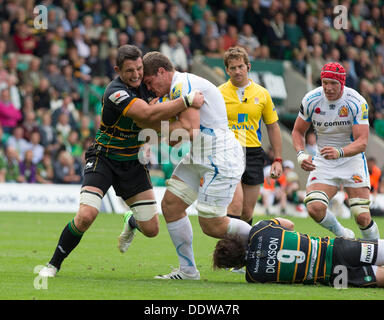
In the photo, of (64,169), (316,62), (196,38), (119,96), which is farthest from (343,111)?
(316,62)

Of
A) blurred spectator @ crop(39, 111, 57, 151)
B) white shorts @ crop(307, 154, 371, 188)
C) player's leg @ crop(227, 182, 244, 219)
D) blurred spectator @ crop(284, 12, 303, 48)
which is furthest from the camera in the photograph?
blurred spectator @ crop(284, 12, 303, 48)

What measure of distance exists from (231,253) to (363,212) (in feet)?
9.27

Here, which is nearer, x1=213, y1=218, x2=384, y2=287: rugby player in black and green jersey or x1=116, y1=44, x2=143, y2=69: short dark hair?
x1=213, y1=218, x2=384, y2=287: rugby player in black and green jersey

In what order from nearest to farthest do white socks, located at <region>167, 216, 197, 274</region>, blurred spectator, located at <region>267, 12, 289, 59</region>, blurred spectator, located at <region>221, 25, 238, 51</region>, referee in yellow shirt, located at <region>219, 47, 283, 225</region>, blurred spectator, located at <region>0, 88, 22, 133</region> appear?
white socks, located at <region>167, 216, 197, 274</region> → referee in yellow shirt, located at <region>219, 47, 283, 225</region> → blurred spectator, located at <region>0, 88, 22, 133</region> → blurred spectator, located at <region>221, 25, 238, 51</region> → blurred spectator, located at <region>267, 12, 289, 59</region>

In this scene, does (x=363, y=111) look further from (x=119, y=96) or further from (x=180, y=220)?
(x=119, y=96)

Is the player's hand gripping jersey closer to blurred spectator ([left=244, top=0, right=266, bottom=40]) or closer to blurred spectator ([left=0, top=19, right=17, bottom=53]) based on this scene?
blurred spectator ([left=0, top=19, right=17, bottom=53])

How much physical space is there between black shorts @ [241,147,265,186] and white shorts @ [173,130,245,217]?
6.51 ft

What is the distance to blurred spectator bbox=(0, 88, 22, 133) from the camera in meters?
19.2

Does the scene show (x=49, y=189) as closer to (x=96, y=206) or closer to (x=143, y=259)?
(x=143, y=259)

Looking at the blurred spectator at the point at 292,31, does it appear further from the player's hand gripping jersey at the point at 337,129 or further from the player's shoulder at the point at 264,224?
the player's shoulder at the point at 264,224

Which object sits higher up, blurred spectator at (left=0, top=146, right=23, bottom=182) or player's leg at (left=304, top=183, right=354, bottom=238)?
blurred spectator at (left=0, top=146, right=23, bottom=182)

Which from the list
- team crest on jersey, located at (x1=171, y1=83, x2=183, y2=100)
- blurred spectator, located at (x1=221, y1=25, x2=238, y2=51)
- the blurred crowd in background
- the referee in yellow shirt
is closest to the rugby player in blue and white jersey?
the referee in yellow shirt

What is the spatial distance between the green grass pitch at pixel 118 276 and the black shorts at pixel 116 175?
38.3 inches

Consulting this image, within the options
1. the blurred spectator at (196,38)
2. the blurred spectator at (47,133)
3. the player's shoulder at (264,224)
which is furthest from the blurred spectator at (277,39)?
the player's shoulder at (264,224)
